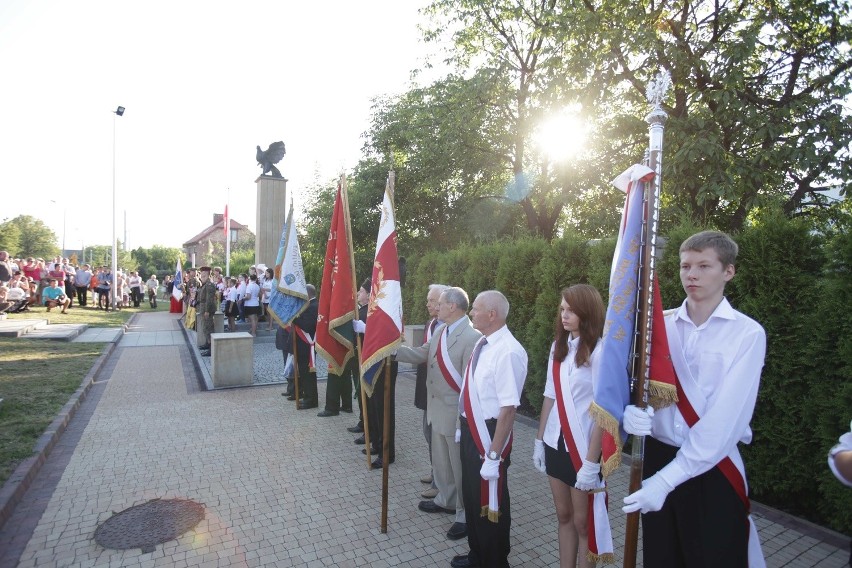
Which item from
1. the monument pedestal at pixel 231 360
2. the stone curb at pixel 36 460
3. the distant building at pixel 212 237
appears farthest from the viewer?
the distant building at pixel 212 237

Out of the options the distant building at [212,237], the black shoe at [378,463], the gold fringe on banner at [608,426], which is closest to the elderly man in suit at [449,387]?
the black shoe at [378,463]

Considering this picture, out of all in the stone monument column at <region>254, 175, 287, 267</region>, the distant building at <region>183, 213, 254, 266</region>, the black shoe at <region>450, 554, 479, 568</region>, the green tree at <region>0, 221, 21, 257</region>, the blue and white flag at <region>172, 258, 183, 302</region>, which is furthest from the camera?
the distant building at <region>183, 213, 254, 266</region>

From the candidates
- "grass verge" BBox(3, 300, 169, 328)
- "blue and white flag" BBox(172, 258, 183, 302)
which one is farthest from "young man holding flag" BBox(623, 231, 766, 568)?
"blue and white flag" BBox(172, 258, 183, 302)

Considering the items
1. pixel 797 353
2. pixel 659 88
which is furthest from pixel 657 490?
pixel 797 353

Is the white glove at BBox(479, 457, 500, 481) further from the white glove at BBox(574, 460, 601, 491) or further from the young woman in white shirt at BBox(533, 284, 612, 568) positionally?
the white glove at BBox(574, 460, 601, 491)

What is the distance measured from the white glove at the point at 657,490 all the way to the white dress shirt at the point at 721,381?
1.7 inches

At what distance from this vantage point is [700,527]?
7.82 feet

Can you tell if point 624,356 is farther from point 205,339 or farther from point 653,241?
point 205,339

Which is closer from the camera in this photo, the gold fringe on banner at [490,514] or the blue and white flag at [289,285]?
the gold fringe on banner at [490,514]

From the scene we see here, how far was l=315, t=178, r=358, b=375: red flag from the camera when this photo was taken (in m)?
6.14

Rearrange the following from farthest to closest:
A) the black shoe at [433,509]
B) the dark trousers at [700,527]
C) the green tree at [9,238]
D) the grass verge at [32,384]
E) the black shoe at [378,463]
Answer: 1. the green tree at [9,238]
2. the grass verge at [32,384]
3. the black shoe at [378,463]
4. the black shoe at [433,509]
5. the dark trousers at [700,527]

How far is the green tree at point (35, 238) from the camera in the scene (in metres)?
57.7

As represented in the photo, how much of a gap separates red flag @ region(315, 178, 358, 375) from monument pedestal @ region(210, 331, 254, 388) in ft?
12.7

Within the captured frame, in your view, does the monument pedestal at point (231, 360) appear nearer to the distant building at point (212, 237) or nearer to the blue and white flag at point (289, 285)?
the blue and white flag at point (289, 285)
